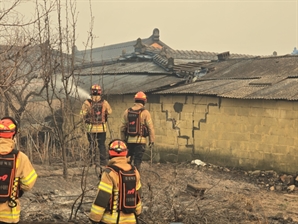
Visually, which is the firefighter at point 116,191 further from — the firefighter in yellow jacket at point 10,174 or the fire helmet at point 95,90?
the fire helmet at point 95,90

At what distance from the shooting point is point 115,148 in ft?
13.7

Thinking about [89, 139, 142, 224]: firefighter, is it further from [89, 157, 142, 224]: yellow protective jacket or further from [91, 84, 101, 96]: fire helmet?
[91, 84, 101, 96]: fire helmet

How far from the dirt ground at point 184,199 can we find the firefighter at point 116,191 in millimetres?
1412

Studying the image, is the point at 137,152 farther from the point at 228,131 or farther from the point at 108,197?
the point at 108,197

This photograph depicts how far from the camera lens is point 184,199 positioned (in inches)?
300

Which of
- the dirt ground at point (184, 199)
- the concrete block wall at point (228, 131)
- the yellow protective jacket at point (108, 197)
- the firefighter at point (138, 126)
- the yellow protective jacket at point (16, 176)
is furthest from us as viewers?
the concrete block wall at point (228, 131)

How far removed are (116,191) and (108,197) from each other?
120 millimetres

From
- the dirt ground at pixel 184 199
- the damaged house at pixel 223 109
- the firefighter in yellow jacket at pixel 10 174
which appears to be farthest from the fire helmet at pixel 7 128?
the damaged house at pixel 223 109

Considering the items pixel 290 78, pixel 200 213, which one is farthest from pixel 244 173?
pixel 200 213

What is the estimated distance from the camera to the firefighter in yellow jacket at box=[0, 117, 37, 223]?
4266 mm

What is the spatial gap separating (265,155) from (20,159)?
6569 millimetres

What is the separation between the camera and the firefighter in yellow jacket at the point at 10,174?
4.27 metres

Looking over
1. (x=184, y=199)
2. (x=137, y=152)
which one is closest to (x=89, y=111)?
(x=137, y=152)

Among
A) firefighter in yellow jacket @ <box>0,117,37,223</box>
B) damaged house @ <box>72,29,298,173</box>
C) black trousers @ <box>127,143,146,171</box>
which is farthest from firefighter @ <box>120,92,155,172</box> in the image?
firefighter in yellow jacket @ <box>0,117,37,223</box>
